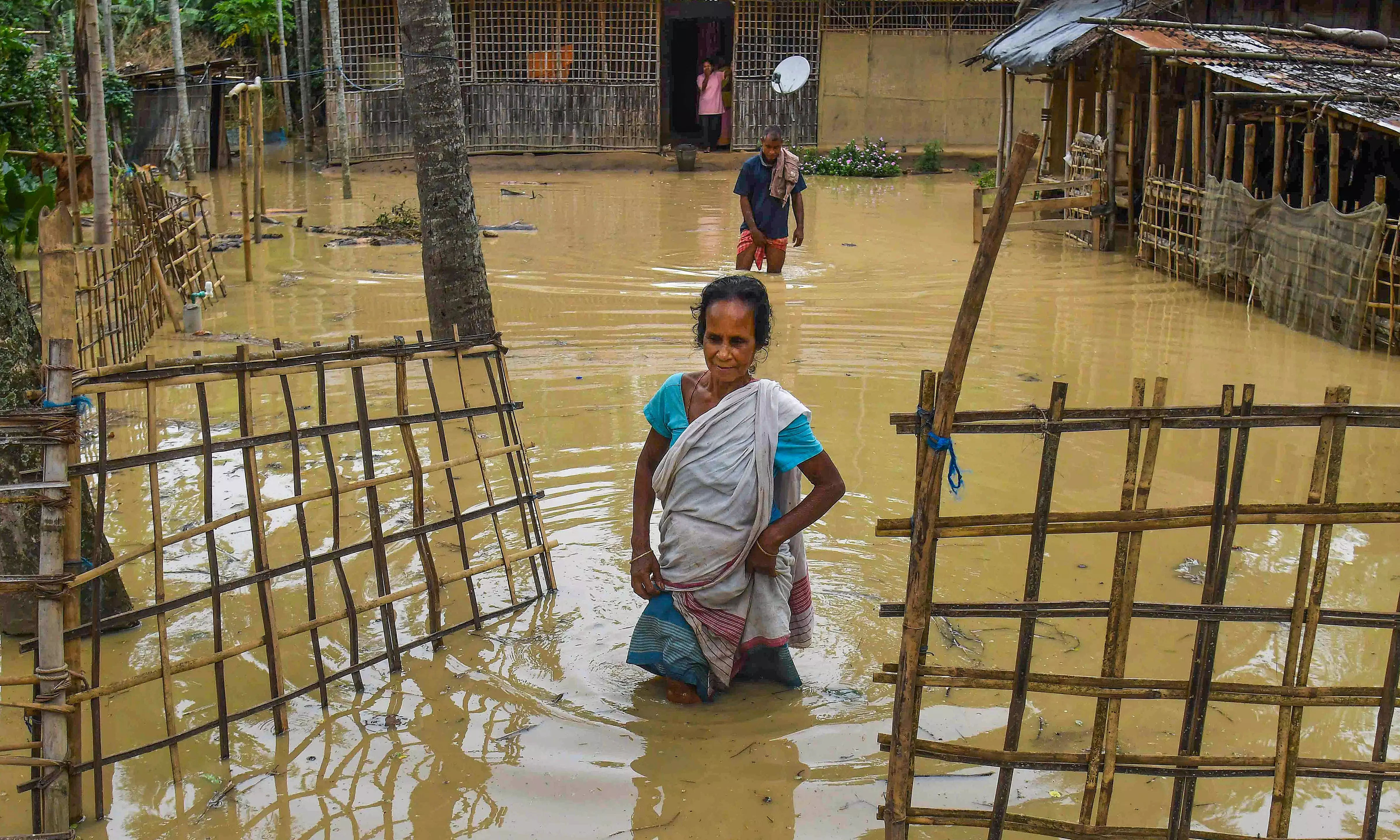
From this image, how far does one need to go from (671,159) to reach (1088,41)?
360 inches

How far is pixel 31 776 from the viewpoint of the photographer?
2938 mm

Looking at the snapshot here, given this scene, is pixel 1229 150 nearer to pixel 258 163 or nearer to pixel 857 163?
pixel 258 163

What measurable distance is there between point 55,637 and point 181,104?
15920 mm

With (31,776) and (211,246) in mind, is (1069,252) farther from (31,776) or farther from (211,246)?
(31,776)

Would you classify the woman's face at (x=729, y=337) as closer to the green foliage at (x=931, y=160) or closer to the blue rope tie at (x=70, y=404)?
the blue rope tie at (x=70, y=404)

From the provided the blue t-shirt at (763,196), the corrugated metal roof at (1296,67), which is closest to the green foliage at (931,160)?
the corrugated metal roof at (1296,67)

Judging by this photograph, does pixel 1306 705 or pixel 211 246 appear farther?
pixel 211 246

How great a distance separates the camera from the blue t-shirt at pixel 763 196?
923 centimetres

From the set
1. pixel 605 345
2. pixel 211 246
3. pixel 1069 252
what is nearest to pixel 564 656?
pixel 605 345

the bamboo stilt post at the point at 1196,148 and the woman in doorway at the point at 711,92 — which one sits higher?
the woman in doorway at the point at 711,92

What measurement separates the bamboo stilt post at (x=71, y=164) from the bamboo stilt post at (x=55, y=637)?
6.86m

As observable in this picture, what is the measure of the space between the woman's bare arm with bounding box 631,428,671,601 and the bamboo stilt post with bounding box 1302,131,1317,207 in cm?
715

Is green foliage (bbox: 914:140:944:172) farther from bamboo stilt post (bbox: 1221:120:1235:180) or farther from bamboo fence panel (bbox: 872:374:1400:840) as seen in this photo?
bamboo fence panel (bbox: 872:374:1400:840)

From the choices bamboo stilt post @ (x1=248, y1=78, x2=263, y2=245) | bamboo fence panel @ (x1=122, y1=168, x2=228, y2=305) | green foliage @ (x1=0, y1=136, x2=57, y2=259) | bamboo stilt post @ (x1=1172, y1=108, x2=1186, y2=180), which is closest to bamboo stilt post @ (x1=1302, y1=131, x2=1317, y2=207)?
bamboo stilt post @ (x1=1172, y1=108, x2=1186, y2=180)
